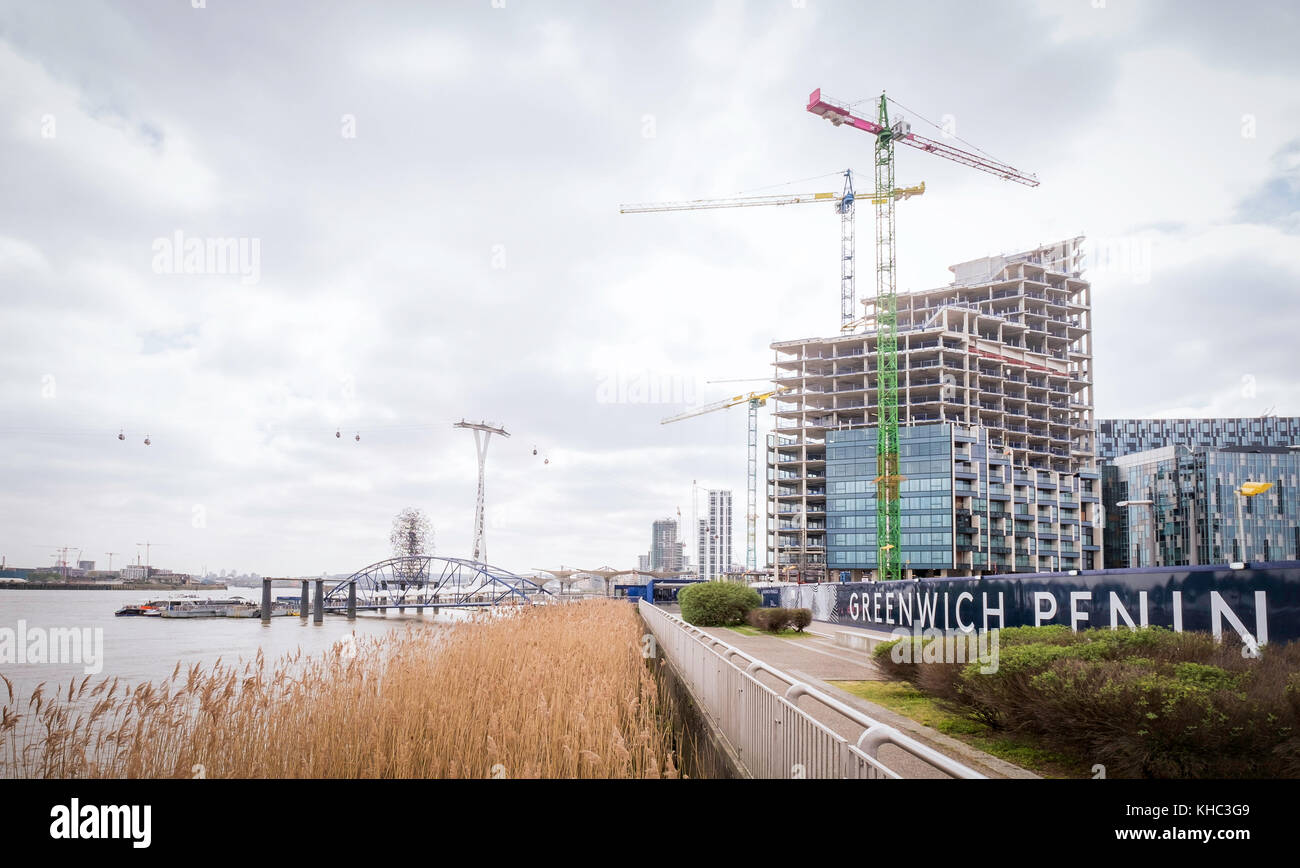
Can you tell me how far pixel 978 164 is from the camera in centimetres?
12456

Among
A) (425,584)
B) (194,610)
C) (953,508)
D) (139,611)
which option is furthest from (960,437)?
(139,611)

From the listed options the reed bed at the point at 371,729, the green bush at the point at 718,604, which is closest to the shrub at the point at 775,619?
the green bush at the point at 718,604

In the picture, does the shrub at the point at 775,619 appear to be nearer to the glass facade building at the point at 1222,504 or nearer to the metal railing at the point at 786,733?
the metal railing at the point at 786,733

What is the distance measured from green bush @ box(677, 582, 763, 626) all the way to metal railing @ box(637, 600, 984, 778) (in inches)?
744

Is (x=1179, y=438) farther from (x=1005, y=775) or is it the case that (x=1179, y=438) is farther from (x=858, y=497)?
(x=1005, y=775)

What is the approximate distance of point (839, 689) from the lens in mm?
11812

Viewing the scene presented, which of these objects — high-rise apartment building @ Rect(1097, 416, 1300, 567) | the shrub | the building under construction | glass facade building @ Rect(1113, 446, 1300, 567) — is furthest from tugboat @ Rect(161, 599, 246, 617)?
glass facade building @ Rect(1113, 446, 1300, 567)

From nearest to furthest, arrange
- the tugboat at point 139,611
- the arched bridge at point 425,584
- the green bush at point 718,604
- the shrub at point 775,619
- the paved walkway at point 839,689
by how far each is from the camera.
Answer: the paved walkway at point 839,689, the shrub at point 775,619, the green bush at point 718,604, the arched bridge at point 425,584, the tugboat at point 139,611

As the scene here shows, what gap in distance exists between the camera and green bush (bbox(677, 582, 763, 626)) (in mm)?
28297

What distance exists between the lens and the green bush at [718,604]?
28.3 metres

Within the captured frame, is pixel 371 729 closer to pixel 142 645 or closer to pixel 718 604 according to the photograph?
pixel 718 604

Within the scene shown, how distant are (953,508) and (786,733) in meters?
103

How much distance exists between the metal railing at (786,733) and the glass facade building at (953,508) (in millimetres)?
98472
